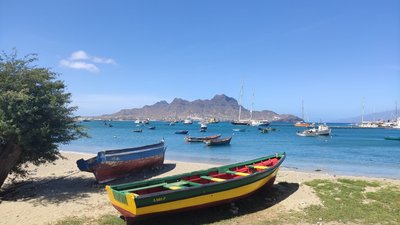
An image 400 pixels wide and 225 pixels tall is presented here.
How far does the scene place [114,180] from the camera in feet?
57.2

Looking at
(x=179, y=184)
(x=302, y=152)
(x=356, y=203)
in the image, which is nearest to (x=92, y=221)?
(x=179, y=184)

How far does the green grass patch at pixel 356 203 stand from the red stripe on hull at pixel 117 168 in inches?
351

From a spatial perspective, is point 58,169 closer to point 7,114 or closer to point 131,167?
point 131,167

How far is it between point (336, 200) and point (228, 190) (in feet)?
14.7

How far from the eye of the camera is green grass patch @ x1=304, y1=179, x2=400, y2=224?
10906mm

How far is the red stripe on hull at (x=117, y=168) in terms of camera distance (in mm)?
16359

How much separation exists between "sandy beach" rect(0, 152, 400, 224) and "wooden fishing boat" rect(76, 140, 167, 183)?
0.63 meters

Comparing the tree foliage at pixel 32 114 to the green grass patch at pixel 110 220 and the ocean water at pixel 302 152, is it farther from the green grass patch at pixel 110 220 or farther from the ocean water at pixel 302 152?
the green grass patch at pixel 110 220

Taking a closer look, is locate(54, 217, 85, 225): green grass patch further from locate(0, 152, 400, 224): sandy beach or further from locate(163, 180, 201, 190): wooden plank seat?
locate(163, 180, 201, 190): wooden plank seat

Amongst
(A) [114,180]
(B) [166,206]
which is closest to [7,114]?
(A) [114,180]

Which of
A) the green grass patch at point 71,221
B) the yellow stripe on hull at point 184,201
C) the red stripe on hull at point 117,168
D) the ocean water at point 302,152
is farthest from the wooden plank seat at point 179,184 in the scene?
the ocean water at point 302,152

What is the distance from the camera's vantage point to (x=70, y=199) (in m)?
13.5

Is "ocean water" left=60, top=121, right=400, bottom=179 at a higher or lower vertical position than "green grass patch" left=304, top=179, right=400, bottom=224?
lower

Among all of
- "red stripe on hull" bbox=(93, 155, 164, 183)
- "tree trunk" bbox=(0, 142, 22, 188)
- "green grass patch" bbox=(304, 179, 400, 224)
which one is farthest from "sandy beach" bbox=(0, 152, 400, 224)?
"tree trunk" bbox=(0, 142, 22, 188)
